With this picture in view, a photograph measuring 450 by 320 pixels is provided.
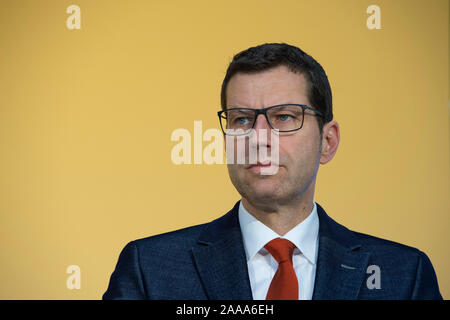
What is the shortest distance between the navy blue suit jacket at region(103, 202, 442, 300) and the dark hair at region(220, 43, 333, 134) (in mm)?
430

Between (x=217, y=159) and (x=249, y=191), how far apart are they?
118cm

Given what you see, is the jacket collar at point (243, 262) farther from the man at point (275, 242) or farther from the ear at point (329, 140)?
the ear at point (329, 140)

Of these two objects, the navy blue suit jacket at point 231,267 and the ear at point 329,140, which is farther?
the ear at point 329,140

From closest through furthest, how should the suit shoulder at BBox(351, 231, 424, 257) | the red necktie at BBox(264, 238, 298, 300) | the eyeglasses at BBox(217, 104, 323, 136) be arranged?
the red necktie at BBox(264, 238, 298, 300) → the eyeglasses at BBox(217, 104, 323, 136) → the suit shoulder at BBox(351, 231, 424, 257)

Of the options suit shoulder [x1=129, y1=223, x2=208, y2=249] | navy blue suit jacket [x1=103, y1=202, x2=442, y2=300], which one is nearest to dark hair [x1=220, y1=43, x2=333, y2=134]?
navy blue suit jacket [x1=103, y1=202, x2=442, y2=300]

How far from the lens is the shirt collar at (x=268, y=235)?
6.36ft

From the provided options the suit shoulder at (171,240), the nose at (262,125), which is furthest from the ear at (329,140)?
the suit shoulder at (171,240)

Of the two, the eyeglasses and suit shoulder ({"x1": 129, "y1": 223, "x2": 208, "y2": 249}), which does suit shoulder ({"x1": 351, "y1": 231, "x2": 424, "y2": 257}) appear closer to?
the eyeglasses

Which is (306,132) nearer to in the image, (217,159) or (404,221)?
(217,159)

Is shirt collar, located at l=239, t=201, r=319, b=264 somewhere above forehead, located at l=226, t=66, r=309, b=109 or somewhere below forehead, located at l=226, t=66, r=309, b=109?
below

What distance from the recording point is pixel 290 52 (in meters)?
2.04

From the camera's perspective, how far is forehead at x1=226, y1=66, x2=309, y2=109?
193 centimetres

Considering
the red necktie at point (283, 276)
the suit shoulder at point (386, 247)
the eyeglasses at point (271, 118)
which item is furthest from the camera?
the suit shoulder at point (386, 247)

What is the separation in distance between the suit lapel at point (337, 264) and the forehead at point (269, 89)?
0.47 metres
